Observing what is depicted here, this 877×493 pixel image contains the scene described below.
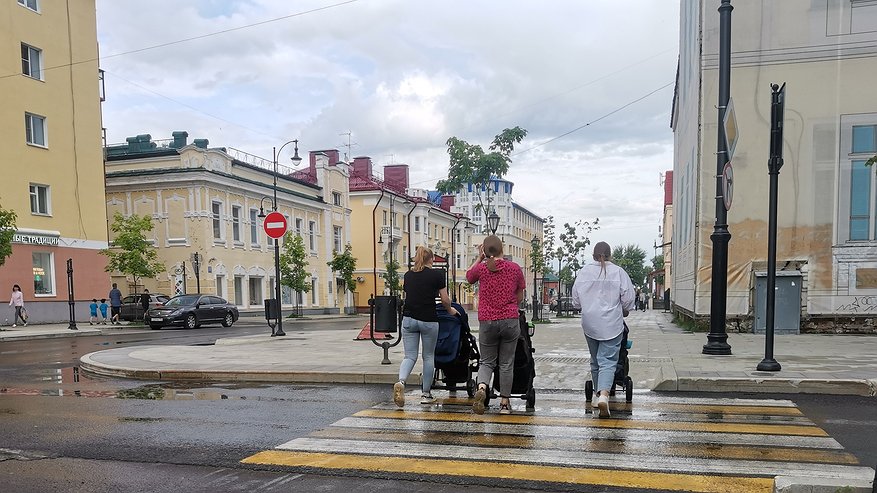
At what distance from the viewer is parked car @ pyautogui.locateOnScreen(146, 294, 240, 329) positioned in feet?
82.8

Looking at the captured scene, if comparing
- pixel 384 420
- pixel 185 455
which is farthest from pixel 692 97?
pixel 185 455

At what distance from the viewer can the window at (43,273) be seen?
89.2 ft

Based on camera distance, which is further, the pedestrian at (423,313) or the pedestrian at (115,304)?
the pedestrian at (115,304)

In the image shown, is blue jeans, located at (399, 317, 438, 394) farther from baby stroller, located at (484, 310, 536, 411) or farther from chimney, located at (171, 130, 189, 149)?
chimney, located at (171, 130, 189, 149)

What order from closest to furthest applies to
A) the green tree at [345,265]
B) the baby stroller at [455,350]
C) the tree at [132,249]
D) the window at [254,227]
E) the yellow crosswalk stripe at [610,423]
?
the yellow crosswalk stripe at [610,423]
the baby stroller at [455,350]
the tree at [132,249]
the window at [254,227]
the green tree at [345,265]

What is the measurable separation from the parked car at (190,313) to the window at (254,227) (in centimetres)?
1110

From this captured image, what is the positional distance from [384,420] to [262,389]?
10.1 ft

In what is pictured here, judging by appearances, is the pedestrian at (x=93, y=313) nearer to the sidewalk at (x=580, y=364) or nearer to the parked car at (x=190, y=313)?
the parked car at (x=190, y=313)

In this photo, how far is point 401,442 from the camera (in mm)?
5398

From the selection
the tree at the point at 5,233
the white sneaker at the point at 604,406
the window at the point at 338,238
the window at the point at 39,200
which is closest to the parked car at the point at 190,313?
the tree at the point at 5,233

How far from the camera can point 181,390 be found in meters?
8.71

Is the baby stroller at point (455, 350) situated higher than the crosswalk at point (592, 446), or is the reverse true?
the baby stroller at point (455, 350)

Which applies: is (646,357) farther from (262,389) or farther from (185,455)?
(185,455)

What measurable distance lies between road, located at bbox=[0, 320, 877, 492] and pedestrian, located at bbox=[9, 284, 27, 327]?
20.2 meters
